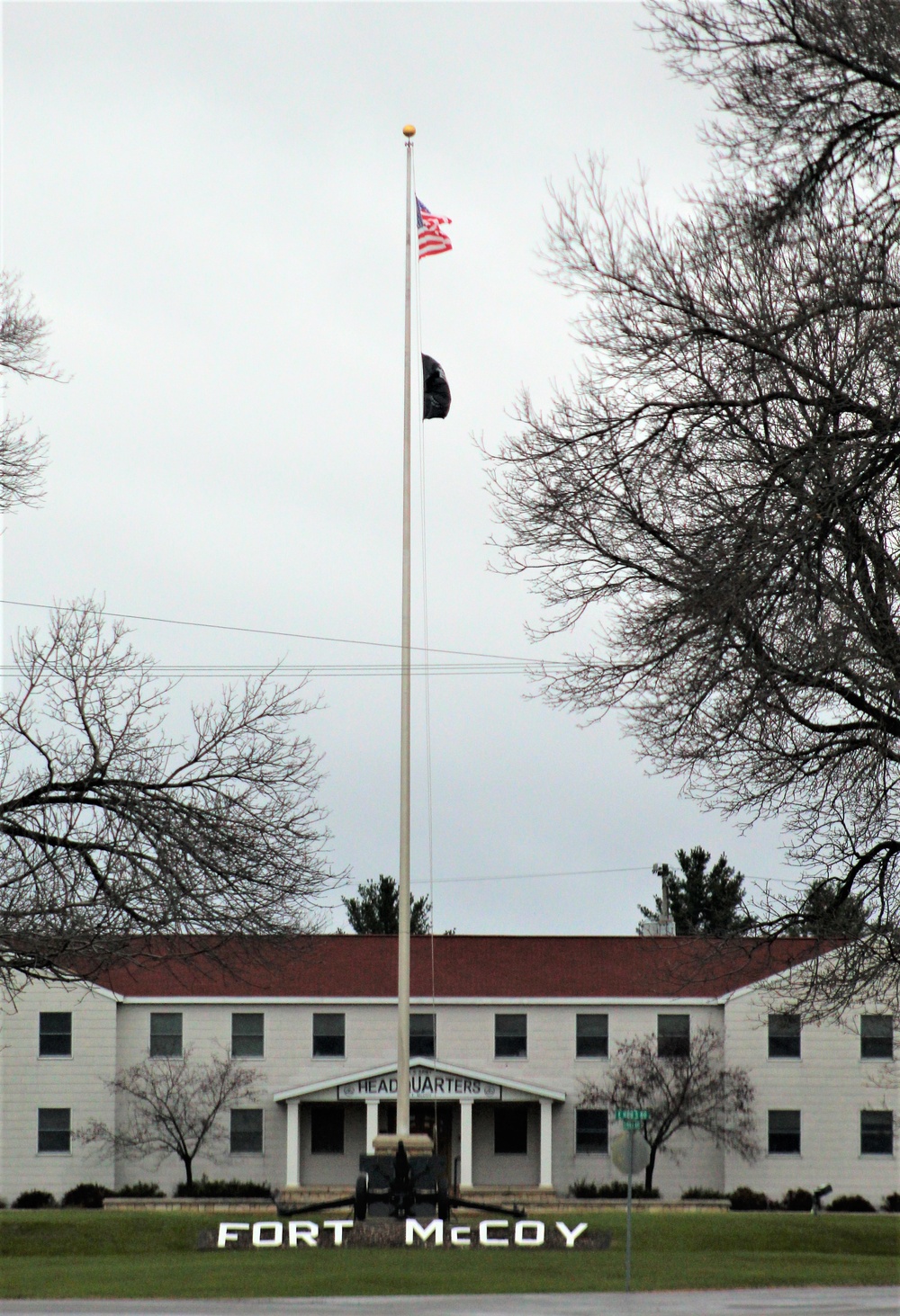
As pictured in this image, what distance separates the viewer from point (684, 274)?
13352 millimetres

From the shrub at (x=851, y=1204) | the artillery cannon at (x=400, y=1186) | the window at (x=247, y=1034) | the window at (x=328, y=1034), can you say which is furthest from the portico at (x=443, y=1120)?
the artillery cannon at (x=400, y=1186)

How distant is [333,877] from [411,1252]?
25.0ft

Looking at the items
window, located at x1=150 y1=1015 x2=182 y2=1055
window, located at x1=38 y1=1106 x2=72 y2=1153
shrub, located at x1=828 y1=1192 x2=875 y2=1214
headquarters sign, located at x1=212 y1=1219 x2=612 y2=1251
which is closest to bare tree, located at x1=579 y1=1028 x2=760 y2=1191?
shrub, located at x1=828 y1=1192 x2=875 y2=1214

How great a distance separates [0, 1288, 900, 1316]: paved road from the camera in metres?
15.5

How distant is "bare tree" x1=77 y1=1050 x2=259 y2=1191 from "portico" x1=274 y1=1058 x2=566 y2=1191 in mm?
1737

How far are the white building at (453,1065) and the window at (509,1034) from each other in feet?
0.13

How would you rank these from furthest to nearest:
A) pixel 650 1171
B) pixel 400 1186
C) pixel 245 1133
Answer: pixel 245 1133, pixel 650 1171, pixel 400 1186

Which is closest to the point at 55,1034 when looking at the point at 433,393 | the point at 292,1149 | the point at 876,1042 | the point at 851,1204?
the point at 292,1149

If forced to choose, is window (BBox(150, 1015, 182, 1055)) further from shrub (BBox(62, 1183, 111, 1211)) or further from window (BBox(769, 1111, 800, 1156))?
window (BBox(769, 1111, 800, 1156))

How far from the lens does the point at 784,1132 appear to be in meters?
46.2

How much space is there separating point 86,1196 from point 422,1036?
10536 millimetres

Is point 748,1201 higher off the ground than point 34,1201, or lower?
higher

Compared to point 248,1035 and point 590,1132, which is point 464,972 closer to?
point 590,1132

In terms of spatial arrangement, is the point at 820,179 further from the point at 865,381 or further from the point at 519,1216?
the point at 519,1216
